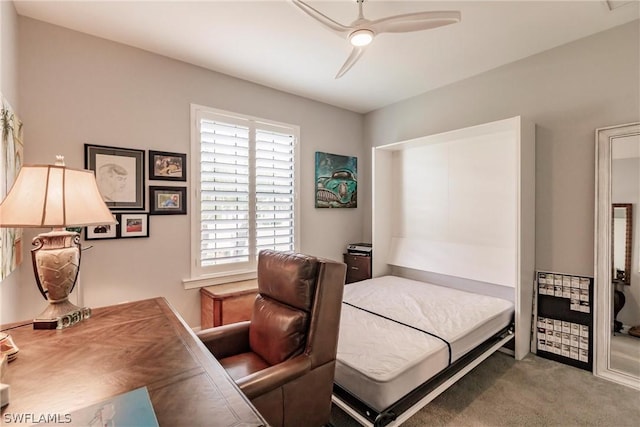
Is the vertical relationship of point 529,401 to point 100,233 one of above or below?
below

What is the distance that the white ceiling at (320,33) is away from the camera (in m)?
2.24

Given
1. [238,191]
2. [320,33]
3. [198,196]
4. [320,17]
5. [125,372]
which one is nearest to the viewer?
[125,372]

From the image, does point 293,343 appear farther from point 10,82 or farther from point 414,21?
point 10,82

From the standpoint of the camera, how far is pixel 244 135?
3480 millimetres

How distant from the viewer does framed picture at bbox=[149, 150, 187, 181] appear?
2.92 metres

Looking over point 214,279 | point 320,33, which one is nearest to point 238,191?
point 214,279

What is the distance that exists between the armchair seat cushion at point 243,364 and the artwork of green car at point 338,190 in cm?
260

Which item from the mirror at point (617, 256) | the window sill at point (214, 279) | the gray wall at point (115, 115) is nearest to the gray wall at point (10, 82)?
the gray wall at point (115, 115)

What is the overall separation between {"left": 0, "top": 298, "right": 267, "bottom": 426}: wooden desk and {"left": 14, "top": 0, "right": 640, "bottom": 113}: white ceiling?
7.47 feet

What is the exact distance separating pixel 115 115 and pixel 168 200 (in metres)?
0.90

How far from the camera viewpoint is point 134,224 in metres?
2.82

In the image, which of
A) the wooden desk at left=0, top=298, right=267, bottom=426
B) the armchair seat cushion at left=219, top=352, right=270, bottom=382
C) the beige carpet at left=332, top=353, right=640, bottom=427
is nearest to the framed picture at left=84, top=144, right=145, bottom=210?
the wooden desk at left=0, top=298, right=267, bottom=426

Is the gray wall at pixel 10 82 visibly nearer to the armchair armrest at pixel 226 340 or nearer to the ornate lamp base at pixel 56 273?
the ornate lamp base at pixel 56 273

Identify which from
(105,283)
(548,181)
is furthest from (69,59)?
(548,181)
